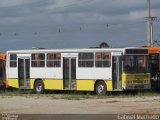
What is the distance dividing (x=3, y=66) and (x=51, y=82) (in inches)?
219

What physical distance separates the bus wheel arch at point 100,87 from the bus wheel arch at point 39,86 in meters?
4.13

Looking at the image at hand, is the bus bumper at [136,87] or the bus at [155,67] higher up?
the bus at [155,67]

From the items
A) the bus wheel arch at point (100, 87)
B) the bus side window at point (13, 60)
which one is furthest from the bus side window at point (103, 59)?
the bus side window at point (13, 60)

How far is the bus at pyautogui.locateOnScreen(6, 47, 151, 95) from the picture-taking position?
105 feet

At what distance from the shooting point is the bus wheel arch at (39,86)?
35781mm

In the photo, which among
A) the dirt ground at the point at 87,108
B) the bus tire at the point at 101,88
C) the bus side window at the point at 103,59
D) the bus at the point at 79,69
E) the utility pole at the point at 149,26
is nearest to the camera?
the dirt ground at the point at 87,108

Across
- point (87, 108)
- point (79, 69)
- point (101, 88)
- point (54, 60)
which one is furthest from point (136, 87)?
point (87, 108)

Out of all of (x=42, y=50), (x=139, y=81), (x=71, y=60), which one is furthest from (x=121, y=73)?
(x=42, y=50)

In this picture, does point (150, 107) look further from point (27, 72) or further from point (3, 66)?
point (3, 66)

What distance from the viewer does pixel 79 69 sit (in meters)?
33.6

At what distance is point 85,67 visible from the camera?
3347 cm

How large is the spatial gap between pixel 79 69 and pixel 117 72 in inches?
105

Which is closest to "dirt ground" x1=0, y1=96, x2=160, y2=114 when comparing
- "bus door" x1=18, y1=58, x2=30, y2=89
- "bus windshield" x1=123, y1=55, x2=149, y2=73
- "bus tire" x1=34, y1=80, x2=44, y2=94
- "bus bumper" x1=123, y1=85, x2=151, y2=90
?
"bus bumper" x1=123, y1=85, x2=151, y2=90

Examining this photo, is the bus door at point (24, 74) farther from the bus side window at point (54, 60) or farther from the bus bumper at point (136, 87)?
the bus bumper at point (136, 87)
